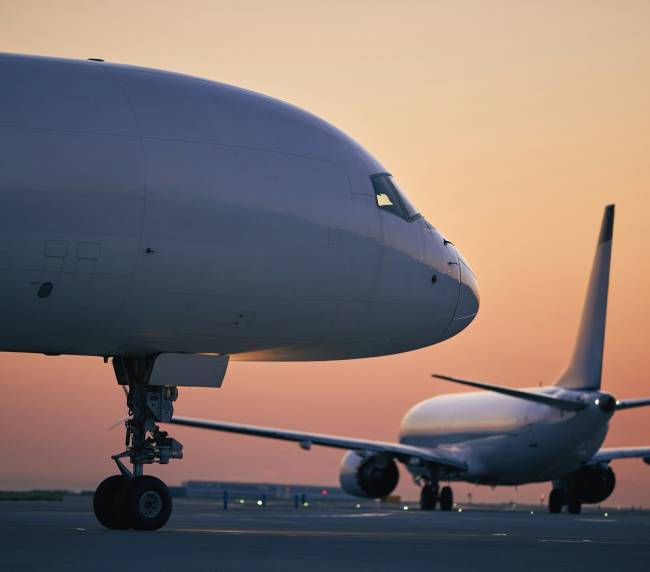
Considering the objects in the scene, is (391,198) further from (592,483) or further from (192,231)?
(592,483)

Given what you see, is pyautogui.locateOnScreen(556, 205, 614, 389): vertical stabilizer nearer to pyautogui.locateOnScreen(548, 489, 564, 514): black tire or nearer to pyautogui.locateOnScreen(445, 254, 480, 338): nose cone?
pyautogui.locateOnScreen(548, 489, 564, 514): black tire

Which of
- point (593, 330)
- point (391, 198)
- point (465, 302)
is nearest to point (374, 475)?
point (593, 330)


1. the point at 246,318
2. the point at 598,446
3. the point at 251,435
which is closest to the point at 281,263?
the point at 246,318

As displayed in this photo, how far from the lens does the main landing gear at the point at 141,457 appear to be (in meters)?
18.3

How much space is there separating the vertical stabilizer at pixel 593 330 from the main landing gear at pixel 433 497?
7311 millimetres

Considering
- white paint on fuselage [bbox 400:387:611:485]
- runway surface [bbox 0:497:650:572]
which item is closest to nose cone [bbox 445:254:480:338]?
runway surface [bbox 0:497:650:572]

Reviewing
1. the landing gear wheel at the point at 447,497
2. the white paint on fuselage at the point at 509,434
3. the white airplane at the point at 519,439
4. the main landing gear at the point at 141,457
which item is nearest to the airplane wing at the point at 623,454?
the white airplane at the point at 519,439

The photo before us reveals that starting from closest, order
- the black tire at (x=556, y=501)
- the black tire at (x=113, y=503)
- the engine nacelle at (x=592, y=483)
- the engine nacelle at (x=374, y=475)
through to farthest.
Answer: the black tire at (x=113, y=503), the engine nacelle at (x=592, y=483), the black tire at (x=556, y=501), the engine nacelle at (x=374, y=475)

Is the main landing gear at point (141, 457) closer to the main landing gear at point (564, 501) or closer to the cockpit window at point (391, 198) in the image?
the cockpit window at point (391, 198)

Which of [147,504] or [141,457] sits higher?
[141,457]

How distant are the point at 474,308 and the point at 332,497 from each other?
6736 cm

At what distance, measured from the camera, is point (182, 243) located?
17141mm

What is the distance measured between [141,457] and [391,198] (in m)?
5.27

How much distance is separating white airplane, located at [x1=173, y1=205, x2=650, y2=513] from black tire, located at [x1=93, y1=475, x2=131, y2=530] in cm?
2357
